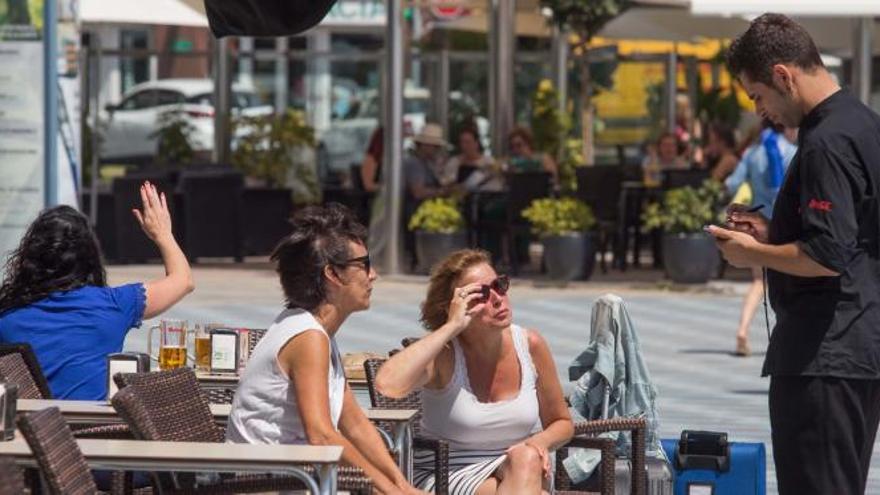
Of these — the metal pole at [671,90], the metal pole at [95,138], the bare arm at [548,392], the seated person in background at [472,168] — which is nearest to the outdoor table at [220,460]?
the bare arm at [548,392]

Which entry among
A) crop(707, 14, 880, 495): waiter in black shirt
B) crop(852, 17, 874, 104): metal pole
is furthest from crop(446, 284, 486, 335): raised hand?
crop(852, 17, 874, 104): metal pole

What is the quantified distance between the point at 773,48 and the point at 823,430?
94 cm

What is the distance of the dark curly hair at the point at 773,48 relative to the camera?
207 inches

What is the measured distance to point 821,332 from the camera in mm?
5289

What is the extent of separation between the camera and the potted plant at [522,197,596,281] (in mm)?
17797

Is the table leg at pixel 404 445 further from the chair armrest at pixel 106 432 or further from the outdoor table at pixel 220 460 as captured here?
Answer: the outdoor table at pixel 220 460

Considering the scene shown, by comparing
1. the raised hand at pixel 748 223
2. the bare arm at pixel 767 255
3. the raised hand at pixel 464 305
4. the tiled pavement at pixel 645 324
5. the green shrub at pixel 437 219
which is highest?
the raised hand at pixel 748 223

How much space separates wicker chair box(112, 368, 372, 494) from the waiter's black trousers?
106 cm

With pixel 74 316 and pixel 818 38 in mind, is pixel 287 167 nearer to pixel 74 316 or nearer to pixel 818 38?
pixel 818 38

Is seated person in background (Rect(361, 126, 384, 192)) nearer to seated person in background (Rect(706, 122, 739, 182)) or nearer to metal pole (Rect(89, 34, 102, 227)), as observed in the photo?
metal pole (Rect(89, 34, 102, 227))

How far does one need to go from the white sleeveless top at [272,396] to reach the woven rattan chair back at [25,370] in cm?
117

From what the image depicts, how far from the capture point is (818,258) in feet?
17.0

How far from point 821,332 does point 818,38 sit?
19.3m

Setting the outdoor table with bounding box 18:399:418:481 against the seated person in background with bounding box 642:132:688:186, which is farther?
the seated person in background with bounding box 642:132:688:186
